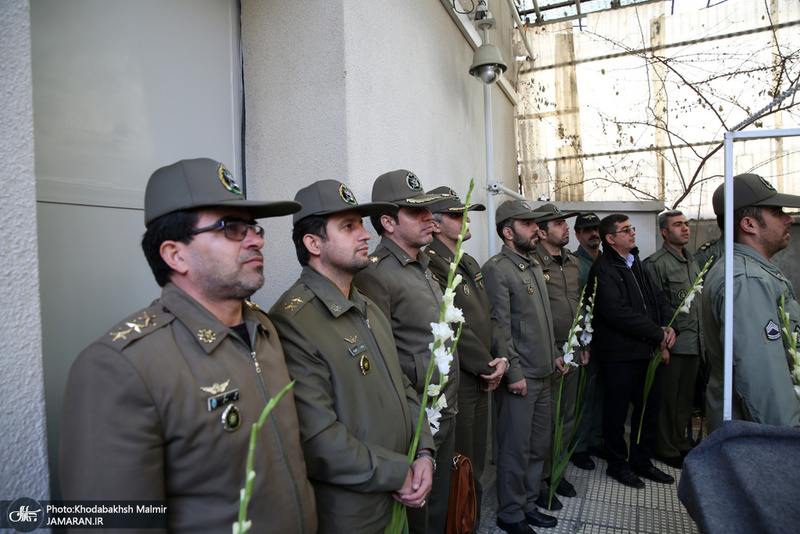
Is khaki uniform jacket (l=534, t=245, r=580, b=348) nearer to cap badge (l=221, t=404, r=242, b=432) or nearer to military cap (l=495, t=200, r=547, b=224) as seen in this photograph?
military cap (l=495, t=200, r=547, b=224)

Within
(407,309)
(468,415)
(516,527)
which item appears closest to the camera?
(407,309)

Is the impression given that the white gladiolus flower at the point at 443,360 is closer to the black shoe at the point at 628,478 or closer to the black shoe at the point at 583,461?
the black shoe at the point at 628,478

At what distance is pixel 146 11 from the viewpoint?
2.29 meters

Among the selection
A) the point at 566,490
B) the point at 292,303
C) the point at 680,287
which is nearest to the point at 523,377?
the point at 566,490

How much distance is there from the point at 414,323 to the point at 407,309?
0.08 meters

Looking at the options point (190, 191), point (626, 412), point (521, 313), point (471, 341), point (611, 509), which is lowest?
point (611, 509)

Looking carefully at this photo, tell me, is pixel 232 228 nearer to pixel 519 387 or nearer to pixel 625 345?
pixel 519 387

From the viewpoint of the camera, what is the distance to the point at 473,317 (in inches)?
123

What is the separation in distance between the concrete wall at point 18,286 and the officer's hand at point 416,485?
112 centimetres

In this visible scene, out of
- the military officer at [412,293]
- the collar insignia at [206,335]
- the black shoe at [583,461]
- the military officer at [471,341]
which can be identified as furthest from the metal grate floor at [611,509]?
the collar insignia at [206,335]

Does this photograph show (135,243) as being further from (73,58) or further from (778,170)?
(778,170)

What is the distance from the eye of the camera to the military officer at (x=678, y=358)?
4.49 m

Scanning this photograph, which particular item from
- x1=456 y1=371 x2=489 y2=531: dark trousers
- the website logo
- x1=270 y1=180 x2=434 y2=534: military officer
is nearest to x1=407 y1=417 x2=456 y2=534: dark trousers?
x1=456 y1=371 x2=489 y2=531: dark trousers

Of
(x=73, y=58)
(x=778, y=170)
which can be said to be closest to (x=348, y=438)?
(x=73, y=58)
